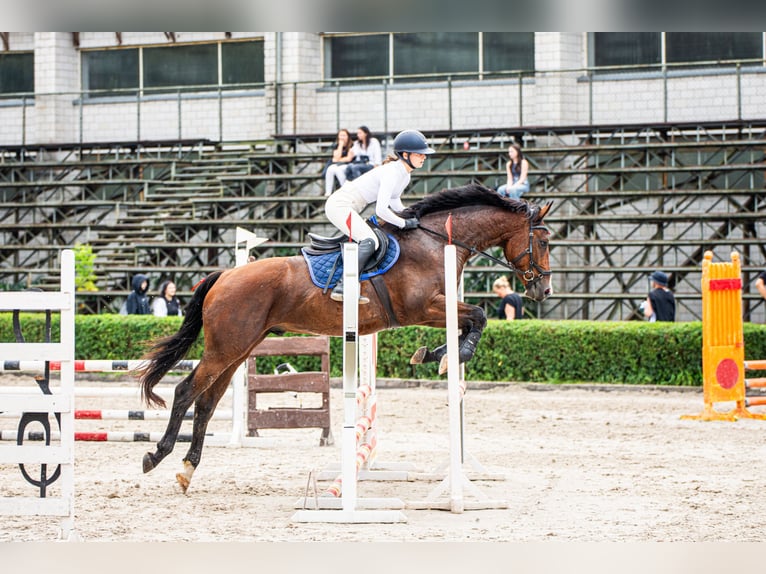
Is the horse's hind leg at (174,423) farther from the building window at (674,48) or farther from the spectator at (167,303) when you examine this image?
the building window at (674,48)

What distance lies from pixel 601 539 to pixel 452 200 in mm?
2963

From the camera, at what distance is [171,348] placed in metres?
7.88

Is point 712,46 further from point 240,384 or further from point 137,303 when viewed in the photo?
point 240,384

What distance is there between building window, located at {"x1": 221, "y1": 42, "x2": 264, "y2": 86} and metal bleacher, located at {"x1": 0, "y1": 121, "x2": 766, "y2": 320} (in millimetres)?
1619

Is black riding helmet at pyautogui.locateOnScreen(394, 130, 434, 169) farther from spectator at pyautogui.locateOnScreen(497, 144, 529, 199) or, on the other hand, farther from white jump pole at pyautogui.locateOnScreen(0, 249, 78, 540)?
spectator at pyautogui.locateOnScreen(497, 144, 529, 199)

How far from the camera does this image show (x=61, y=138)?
24.3 metres

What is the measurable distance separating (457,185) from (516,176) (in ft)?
10.6

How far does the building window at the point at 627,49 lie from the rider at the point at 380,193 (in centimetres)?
1424

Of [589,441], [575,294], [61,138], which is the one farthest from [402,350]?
[61,138]

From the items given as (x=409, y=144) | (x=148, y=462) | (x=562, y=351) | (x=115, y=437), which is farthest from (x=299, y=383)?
(x=562, y=351)

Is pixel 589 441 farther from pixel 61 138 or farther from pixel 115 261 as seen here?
pixel 61 138

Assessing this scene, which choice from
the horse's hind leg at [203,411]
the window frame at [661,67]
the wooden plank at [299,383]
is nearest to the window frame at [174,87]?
the window frame at [661,67]

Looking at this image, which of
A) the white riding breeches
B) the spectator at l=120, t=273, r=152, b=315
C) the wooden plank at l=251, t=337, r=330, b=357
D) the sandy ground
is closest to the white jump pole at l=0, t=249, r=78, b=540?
the sandy ground

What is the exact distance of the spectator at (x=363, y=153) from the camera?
17.6 metres
